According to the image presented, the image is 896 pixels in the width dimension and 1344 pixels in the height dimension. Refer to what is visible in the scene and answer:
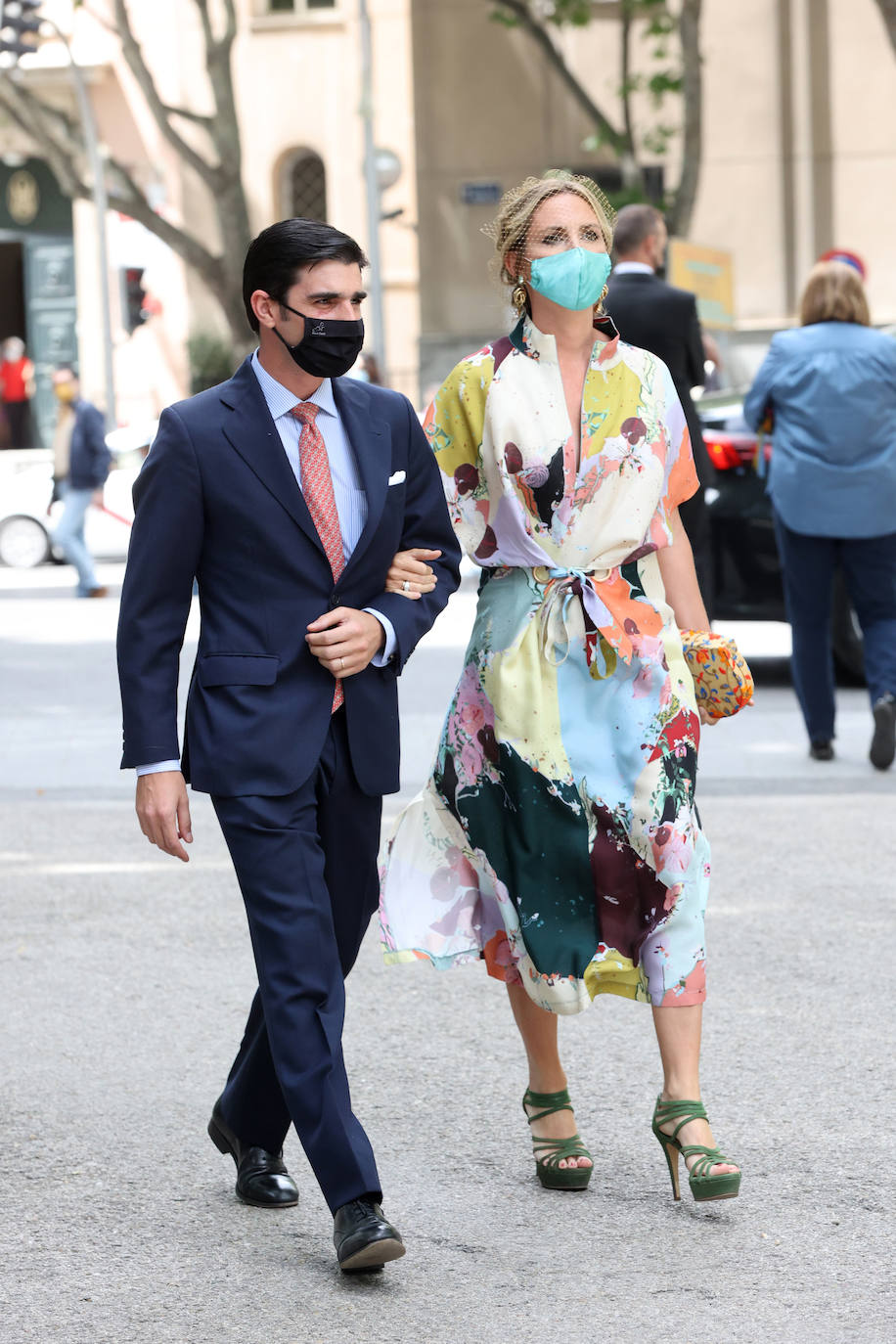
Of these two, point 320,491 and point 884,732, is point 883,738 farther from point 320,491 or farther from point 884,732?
point 320,491

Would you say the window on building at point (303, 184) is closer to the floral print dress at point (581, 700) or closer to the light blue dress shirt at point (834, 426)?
the light blue dress shirt at point (834, 426)

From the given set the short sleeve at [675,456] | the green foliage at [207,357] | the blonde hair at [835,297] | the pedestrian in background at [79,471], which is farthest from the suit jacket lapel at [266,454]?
the green foliage at [207,357]

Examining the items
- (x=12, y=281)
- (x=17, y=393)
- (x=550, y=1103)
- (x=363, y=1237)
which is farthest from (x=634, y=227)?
(x=12, y=281)

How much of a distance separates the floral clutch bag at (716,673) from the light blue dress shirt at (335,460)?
28.0 inches

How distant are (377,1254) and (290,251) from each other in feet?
5.72

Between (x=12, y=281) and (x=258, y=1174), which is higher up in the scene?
(x=12, y=281)

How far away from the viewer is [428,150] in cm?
3172

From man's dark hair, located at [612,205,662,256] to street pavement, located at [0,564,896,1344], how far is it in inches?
82.5

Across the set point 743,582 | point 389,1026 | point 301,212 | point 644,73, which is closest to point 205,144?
point 301,212

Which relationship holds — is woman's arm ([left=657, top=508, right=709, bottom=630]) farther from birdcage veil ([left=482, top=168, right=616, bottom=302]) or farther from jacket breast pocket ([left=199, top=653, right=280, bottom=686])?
jacket breast pocket ([left=199, top=653, right=280, bottom=686])

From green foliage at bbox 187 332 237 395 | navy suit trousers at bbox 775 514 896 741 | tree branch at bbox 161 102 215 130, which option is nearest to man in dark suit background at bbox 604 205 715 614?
navy suit trousers at bbox 775 514 896 741

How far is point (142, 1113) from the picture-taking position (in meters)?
4.97

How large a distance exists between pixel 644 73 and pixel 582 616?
2767 centimetres

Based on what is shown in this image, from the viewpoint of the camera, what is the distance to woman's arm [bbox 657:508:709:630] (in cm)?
447
